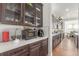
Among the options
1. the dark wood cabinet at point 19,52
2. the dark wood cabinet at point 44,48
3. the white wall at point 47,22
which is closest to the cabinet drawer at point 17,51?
the dark wood cabinet at point 19,52

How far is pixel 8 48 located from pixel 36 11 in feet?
5.83

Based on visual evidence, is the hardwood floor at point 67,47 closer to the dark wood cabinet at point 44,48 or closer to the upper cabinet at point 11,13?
the dark wood cabinet at point 44,48

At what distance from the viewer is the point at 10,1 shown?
1817 millimetres

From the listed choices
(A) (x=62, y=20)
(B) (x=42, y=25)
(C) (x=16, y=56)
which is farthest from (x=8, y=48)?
(B) (x=42, y=25)

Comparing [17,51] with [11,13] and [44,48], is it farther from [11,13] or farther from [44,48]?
[44,48]

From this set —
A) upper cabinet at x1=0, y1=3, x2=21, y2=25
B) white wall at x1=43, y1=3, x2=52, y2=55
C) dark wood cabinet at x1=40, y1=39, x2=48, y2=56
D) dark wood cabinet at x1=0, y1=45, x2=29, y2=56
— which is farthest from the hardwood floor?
upper cabinet at x1=0, y1=3, x2=21, y2=25

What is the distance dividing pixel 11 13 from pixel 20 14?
10.2 inches

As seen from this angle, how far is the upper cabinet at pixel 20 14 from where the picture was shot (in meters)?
1.65

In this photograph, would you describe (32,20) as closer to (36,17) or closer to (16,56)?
(36,17)

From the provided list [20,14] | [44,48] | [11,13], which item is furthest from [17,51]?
[44,48]

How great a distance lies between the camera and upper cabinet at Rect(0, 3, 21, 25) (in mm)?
1638

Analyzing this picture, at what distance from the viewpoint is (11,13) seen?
75.0 inches

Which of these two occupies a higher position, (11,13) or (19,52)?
(11,13)

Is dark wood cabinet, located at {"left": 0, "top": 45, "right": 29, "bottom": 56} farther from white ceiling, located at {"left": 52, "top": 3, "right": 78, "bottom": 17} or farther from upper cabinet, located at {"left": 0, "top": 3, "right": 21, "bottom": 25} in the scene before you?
white ceiling, located at {"left": 52, "top": 3, "right": 78, "bottom": 17}
